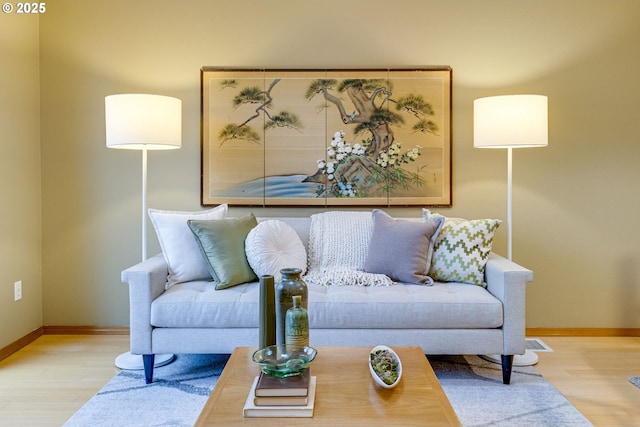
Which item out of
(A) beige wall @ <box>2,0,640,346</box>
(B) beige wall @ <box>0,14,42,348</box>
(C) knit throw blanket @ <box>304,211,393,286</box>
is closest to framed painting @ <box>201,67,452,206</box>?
(A) beige wall @ <box>2,0,640,346</box>

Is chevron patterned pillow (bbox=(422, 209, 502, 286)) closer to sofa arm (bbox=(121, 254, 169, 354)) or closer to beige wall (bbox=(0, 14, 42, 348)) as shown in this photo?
sofa arm (bbox=(121, 254, 169, 354))

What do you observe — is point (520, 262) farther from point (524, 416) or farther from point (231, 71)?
point (231, 71)

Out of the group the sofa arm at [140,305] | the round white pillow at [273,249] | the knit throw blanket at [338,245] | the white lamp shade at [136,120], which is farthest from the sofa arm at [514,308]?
the white lamp shade at [136,120]

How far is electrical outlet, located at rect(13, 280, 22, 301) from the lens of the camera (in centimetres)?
319

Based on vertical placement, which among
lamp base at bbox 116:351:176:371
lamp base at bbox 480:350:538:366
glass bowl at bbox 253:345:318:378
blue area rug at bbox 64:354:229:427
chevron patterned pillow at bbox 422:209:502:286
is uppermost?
chevron patterned pillow at bbox 422:209:502:286

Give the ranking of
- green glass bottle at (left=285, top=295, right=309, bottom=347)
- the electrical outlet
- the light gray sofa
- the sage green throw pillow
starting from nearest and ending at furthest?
green glass bottle at (left=285, top=295, right=309, bottom=347), the light gray sofa, the sage green throw pillow, the electrical outlet

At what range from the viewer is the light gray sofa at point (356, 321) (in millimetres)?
2561

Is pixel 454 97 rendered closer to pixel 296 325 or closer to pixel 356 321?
pixel 356 321

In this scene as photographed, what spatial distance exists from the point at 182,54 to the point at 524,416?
10.2 feet

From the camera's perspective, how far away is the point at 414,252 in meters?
2.83

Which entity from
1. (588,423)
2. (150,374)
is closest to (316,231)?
(150,374)

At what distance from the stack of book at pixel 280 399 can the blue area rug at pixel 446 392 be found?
0.83m

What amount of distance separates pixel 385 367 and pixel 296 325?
0.35 m

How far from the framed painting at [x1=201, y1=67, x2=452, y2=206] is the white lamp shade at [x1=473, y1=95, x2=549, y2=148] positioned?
1.59 feet
